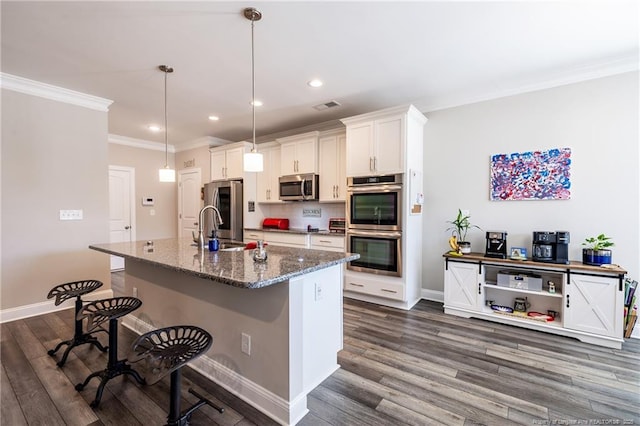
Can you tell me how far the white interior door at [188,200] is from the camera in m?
5.78

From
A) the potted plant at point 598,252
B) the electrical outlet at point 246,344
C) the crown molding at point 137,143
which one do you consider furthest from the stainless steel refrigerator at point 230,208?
the potted plant at point 598,252

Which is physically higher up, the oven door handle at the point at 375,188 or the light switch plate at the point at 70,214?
the oven door handle at the point at 375,188

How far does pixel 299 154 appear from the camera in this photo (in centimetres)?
448

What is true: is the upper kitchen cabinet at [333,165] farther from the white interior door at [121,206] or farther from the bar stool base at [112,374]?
the white interior door at [121,206]

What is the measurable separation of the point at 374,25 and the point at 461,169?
86.2 inches

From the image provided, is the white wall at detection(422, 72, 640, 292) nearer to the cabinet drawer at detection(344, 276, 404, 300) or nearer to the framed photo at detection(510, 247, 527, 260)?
the framed photo at detection(510, 247, 527, 260)

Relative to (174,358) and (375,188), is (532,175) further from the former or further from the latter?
(174,358)

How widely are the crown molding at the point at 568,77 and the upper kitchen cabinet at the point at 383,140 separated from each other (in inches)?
19.4

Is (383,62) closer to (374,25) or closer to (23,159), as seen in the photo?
(374,25)

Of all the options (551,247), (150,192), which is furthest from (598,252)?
(150,192)

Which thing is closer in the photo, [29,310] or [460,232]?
[29,310]

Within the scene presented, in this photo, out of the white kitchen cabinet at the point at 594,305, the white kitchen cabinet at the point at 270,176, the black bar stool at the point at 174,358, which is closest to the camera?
the black bar stool at the point at 174,358

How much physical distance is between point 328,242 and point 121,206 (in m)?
4.36

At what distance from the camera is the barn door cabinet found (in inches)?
100
